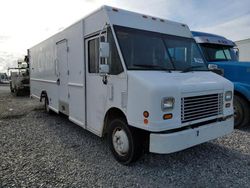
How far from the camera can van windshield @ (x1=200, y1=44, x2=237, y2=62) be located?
669 centimetres

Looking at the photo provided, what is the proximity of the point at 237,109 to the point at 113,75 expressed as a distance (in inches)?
158

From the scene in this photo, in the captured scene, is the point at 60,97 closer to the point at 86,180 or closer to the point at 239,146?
the point at 86,180

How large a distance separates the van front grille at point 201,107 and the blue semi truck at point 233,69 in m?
1.78

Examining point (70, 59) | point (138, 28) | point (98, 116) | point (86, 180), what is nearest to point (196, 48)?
point (138, 28)

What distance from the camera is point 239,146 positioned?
4.68 meters

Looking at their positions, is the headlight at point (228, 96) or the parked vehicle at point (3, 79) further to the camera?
the parked vehicle at point (3, 79)

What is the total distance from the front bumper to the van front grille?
→ 19 cm

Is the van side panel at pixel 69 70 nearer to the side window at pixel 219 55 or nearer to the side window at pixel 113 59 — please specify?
the side window at pixel 113 59

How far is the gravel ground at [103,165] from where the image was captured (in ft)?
10.8

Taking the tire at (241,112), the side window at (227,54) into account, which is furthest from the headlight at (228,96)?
the side window at (227,54)

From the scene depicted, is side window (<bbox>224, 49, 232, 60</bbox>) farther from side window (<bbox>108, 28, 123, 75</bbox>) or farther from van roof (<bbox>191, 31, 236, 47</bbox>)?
side window (<bbox>108, 28, 123, 75</bbox>)

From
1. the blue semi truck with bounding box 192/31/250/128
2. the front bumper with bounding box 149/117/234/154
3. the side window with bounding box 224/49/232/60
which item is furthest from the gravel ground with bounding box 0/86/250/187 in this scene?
the side window with bounding box 224/49/232/60

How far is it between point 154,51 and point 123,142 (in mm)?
1726

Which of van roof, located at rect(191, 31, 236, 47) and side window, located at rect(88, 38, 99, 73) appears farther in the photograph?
van roof, located at rect(191, 31, 236, 47)
